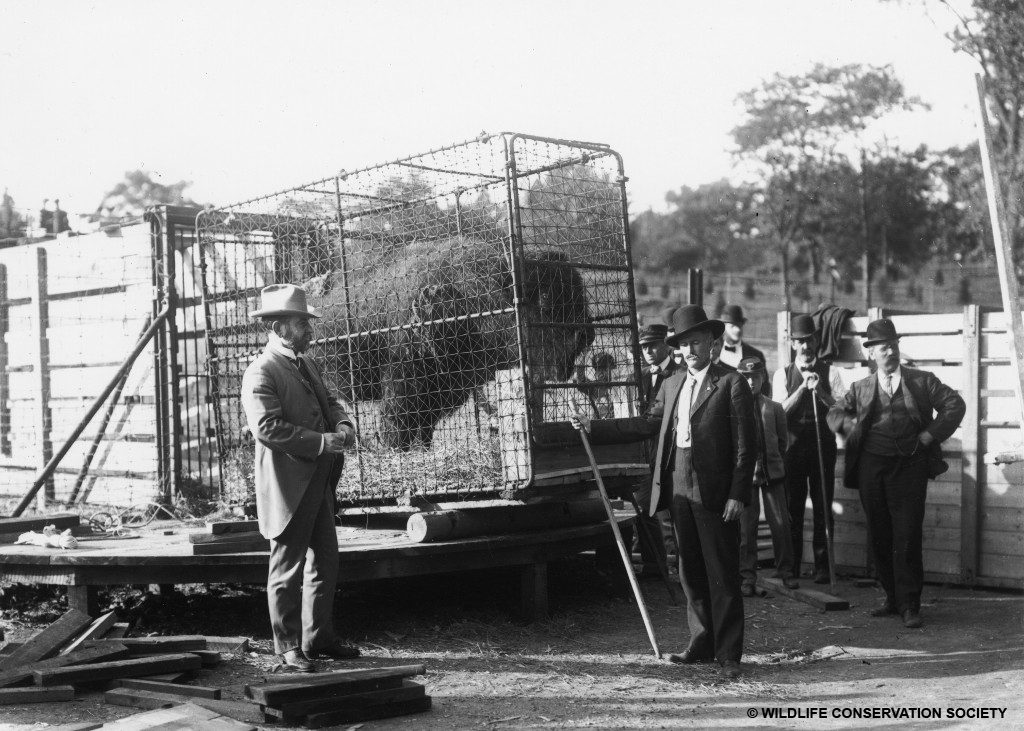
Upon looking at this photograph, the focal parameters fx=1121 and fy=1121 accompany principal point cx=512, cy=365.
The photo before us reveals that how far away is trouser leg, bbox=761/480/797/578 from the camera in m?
9.77

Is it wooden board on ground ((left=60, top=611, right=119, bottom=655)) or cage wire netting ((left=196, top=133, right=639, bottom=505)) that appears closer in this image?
wooden board on ground ((left=60, top=611, right=119, bottom=655))

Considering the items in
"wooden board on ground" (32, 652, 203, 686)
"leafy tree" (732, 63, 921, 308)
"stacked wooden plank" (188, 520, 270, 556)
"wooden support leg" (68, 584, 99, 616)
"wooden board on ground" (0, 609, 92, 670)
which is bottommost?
"wooden board on ground" (32, 652, 203, 686)

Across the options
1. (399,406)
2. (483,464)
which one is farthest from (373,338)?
(483,464)

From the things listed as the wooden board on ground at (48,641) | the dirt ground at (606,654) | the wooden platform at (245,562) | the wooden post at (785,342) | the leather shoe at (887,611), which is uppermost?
the wooden post at (785,342)

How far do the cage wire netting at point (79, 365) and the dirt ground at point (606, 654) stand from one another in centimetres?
219

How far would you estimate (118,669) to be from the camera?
6.34 meters

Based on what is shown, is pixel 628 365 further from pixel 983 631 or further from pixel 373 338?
pixel 983 631

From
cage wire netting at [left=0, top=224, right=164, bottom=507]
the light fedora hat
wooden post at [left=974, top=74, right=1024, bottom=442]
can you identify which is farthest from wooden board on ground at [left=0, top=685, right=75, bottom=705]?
wooden post at [left=974, top=74, right=1024, bottom=442]

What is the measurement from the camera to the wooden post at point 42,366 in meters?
12.2

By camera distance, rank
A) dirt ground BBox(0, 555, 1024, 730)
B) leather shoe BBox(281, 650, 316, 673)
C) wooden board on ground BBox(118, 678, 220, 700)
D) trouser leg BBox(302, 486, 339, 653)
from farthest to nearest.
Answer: trouser leg BBox(302, 486, 339, 653) < leather shoe BBox(281, 650, 316, 673) < wooden board on ground BBox(118, 678, 220, 700) < dirt ground BBox(0, 555, 1024, 730)

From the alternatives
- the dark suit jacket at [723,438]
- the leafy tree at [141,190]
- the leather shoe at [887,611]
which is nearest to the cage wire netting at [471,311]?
the dark suit jacket at [723,438]

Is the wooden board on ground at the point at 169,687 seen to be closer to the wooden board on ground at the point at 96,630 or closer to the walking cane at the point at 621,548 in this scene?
the wooden board on ground at the point at 96,630

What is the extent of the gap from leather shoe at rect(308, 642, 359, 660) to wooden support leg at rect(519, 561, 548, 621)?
1711mm

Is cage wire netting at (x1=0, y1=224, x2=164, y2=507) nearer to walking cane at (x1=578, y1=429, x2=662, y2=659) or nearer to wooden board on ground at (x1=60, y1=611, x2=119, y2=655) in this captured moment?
wooden board on ground at (x1=60, y1=611, x2=119, y2=655)
